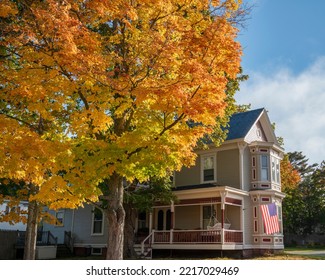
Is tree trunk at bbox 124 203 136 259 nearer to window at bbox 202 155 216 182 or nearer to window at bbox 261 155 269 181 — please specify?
window at bbox 202 155 216 182

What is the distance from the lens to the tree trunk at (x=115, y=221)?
12859mm

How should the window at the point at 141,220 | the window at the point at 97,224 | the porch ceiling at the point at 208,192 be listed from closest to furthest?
the porch ceiling at the point at 208,192 < the window at the point at 141,220 < the window at the point at 97,224

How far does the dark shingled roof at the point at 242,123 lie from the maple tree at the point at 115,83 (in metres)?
15.3

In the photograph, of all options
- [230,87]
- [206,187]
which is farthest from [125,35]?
[206,187]

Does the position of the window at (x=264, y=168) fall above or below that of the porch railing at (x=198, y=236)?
above

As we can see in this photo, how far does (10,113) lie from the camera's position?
1555cm

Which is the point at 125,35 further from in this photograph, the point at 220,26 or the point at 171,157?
the point at 171,157

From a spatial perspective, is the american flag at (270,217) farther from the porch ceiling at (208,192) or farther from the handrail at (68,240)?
the handrail at (68,240)

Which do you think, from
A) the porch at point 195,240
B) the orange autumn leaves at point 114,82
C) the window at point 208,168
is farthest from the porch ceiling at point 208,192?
the orange autumn leaves at point 114,82

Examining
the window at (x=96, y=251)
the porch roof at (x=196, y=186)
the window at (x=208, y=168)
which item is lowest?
the window at (x=96, y=251)

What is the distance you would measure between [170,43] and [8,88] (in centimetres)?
505

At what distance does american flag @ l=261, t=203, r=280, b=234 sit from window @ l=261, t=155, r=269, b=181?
262 cm

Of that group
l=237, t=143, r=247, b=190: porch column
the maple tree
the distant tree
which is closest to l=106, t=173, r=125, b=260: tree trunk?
the maple tree

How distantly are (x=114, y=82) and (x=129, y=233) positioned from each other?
16772mm
